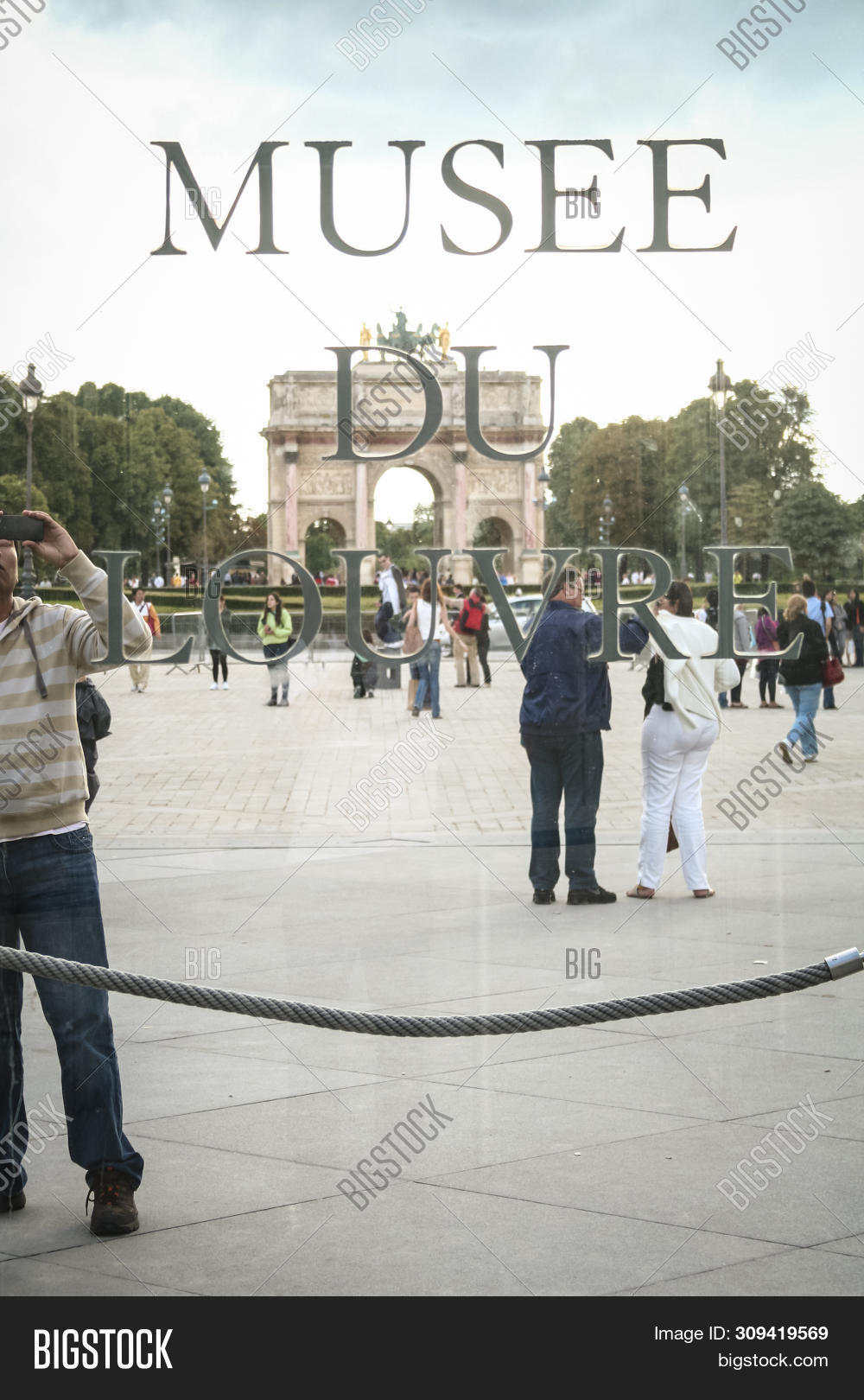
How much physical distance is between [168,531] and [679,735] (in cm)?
273

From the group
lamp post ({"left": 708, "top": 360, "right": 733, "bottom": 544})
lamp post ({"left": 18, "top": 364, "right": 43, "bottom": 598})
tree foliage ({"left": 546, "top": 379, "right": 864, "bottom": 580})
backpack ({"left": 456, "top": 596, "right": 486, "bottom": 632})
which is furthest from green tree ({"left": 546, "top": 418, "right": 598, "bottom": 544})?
lamp post ({"left": 18, "top": 364, "right": 43, "bottom": 598})

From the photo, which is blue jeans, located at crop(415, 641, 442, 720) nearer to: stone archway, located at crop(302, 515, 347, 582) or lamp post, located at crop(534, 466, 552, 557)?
stone archway, located at crop(302, 515, 347, 582)

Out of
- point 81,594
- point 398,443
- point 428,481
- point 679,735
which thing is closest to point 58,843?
point 81,594

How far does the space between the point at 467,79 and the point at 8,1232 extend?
5.07 m

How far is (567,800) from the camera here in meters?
8.00

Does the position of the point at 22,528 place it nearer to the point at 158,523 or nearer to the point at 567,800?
the point at 158,523

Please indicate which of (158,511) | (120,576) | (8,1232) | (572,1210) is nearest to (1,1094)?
(8,1232)

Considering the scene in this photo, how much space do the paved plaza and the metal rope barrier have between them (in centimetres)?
52

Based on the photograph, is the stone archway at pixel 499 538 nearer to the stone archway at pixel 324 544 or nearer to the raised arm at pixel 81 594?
the stone archway at pixel 324 544

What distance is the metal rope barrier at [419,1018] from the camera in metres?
3.36

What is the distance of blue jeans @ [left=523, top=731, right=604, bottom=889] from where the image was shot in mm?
7715

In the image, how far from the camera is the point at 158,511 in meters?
7.27

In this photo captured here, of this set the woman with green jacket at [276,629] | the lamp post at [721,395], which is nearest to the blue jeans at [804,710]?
the lamp post at [721,395]
